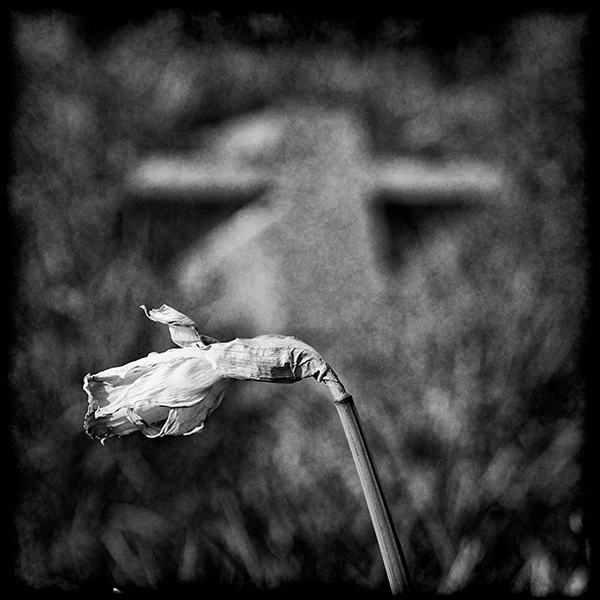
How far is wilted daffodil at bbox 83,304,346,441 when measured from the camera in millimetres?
533

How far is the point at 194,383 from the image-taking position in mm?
551

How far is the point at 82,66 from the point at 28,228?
0.21 meters

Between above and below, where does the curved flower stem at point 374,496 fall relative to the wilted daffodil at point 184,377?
below

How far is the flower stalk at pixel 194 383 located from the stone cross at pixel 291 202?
26 cm

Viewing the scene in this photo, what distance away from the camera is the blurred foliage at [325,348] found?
0.83 m

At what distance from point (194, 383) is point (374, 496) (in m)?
0.17

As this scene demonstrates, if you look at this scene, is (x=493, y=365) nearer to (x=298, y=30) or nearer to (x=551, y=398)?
(x=551, y=398)

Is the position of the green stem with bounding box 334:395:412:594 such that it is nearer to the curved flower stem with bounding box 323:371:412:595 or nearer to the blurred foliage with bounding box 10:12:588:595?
the curved flower stem with bounding box 323:371:412:595

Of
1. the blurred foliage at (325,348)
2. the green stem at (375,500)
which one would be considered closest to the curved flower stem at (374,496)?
the green stem at (375,500)

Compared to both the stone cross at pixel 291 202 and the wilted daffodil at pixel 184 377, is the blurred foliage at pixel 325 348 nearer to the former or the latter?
the stone cross at pixel 291 202

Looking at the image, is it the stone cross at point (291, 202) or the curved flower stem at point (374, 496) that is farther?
the stone cross at point (291, 202)

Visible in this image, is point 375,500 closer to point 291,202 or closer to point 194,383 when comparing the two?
point 194,383

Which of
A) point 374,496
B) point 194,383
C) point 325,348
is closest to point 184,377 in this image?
point 194,383

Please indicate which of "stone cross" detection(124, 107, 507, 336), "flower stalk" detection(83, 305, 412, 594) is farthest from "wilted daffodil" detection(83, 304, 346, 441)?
"stone cross" detection(124, 107, 507, 336)
